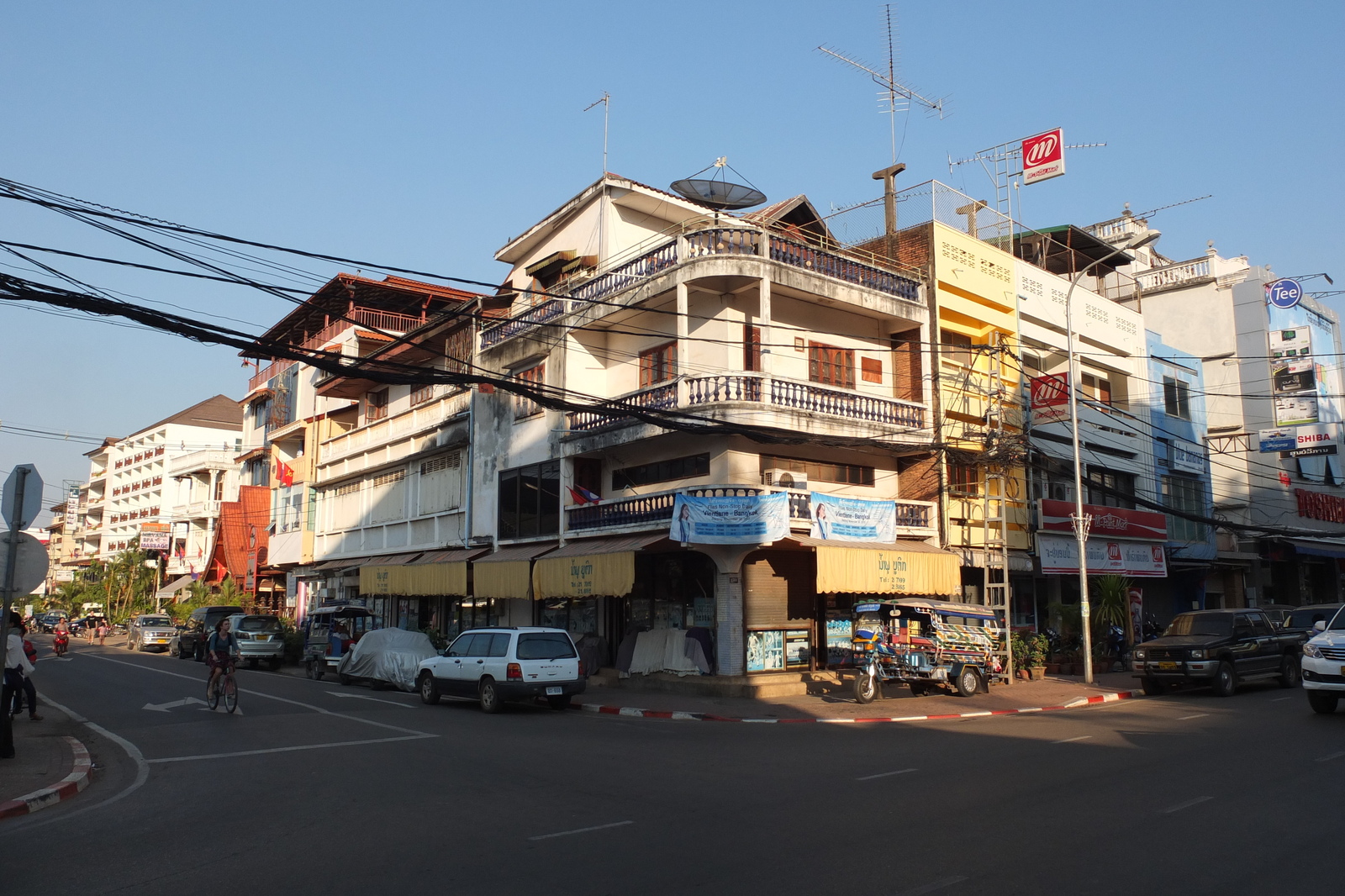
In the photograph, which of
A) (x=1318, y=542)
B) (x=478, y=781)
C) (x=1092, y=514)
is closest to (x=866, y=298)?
(x=1092, y=514)

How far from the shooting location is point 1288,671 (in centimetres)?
2291

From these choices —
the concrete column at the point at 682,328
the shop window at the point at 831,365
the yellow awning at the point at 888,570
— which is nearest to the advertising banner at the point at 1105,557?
the yellow awning at the point at 888,570

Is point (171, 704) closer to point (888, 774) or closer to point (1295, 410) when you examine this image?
point (888, 774)

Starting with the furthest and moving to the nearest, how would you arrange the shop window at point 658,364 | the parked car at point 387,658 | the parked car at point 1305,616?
the parked car at point 1305,616 < the parked car at point 387,658 < the shop window at point 658,364

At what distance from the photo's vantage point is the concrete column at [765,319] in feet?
74.2

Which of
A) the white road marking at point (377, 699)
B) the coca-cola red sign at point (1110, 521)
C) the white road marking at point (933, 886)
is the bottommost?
the white road marking at point (377, 699)

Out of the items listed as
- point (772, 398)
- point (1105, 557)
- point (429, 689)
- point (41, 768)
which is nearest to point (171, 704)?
point (429, 689)

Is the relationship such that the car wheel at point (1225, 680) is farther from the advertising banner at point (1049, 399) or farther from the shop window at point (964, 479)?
the advertising banner at point (1049, 399)

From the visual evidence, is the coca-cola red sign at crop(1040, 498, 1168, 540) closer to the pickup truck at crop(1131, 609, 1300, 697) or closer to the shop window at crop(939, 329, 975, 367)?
the shop window at crop(939, 329, 975, 367)

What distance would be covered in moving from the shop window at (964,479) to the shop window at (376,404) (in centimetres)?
2362

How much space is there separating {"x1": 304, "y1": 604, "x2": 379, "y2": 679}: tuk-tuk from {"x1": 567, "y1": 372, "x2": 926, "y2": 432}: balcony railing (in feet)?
34.8

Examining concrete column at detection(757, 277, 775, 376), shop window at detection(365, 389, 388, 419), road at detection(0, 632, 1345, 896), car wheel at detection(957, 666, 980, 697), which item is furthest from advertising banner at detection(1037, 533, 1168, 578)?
shop window at detection(365, 389, 388, 419)

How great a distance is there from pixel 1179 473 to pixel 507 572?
26361mm

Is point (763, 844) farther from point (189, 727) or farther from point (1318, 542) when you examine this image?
point (1318, 542)
